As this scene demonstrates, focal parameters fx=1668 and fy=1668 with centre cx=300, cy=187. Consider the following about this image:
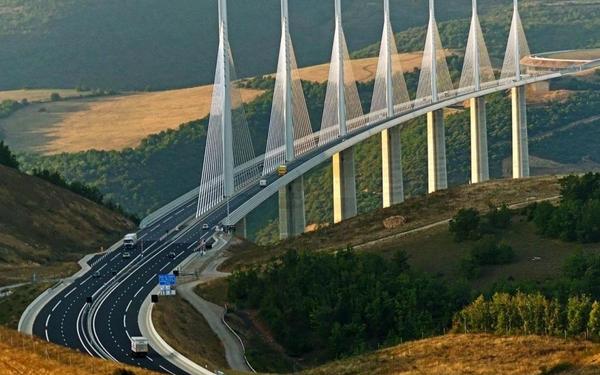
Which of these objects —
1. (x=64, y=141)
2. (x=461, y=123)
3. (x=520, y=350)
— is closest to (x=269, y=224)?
(x=461, y=123)

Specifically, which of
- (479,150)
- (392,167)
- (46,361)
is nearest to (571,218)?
(46,361)

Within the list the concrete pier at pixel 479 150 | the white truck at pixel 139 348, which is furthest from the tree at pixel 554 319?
the concrete pier at pixel 479 150

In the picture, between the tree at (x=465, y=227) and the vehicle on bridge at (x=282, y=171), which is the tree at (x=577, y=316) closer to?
the tree at (x=465, y=227)

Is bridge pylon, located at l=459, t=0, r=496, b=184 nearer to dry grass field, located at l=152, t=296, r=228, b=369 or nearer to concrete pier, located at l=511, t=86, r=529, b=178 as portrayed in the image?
concrete pier, located at l=511, t=86, r=529, b=178

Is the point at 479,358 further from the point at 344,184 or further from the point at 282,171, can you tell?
the point at 344,184

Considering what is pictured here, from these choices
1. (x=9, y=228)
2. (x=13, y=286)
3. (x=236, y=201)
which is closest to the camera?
(x=13, y=286)

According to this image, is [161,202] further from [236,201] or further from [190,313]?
[190,313]
